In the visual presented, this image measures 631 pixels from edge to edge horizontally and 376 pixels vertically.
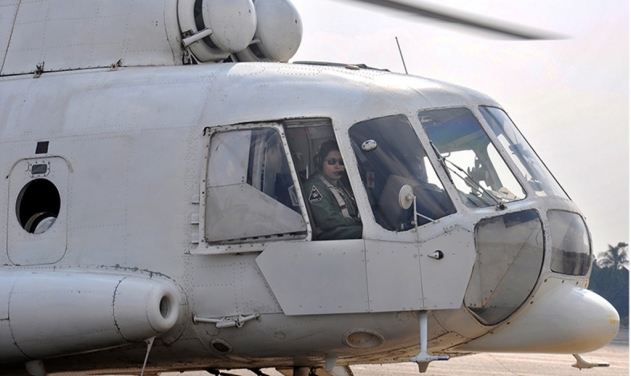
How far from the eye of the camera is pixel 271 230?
7.80 meters

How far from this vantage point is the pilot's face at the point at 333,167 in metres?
7.90

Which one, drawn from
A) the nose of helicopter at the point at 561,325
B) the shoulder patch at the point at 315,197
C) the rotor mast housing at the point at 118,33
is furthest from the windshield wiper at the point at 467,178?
the rotor mast housing at the point at 118,33

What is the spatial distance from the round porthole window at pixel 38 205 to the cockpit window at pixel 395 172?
2849 mm

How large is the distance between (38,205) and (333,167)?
9.44ft

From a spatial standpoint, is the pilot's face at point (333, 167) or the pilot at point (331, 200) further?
the pilot's face at point (333, 167)

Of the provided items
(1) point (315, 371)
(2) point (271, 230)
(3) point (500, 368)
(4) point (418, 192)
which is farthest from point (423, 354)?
(3) point (500, 368)

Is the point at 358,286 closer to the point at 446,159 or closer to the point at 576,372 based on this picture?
the point at 446,159

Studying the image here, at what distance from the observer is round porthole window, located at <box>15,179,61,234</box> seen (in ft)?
27.9

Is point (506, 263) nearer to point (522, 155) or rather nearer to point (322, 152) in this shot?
point (522, 155)

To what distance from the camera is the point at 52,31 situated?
9.34m

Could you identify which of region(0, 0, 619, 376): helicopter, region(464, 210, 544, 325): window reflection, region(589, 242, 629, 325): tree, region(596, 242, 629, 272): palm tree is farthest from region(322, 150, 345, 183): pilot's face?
region(596, 242, 629, 272): palm tree

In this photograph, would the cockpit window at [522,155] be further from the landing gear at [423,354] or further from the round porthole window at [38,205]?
the round porthole window at [38,205]

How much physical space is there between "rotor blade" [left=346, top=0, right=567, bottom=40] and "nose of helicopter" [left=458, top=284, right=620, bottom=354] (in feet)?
7.21

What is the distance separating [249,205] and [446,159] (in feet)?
5.62
